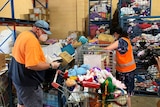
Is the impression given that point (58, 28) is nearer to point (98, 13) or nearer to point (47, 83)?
point (98, 13)

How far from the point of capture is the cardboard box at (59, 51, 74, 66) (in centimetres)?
308

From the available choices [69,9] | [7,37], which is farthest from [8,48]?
[69,9]

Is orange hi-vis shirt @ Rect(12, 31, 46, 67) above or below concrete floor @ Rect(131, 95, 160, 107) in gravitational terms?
above

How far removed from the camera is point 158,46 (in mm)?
3727

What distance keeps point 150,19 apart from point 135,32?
435 millimetres

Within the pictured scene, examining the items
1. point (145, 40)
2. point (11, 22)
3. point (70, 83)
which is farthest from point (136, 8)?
point (70, 83)

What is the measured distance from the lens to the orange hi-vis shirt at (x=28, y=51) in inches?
77.4

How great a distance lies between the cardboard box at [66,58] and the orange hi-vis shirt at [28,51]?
0.99 metres

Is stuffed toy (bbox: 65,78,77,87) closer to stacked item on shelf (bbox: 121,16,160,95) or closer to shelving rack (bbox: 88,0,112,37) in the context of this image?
stacked item on shelf (bbox: 121,16,160,95)

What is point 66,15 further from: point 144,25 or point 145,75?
point 145,75

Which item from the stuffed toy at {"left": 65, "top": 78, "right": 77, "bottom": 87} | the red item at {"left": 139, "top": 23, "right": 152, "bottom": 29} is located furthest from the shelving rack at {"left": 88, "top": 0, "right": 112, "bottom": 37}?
the stuffed toy at {"left": 65, "top": 78, "right": 77, "bottom": 87}

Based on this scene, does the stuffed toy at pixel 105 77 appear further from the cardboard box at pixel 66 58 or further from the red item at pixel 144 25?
the red item at pixel 144 25

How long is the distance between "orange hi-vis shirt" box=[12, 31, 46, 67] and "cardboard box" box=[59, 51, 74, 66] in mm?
992

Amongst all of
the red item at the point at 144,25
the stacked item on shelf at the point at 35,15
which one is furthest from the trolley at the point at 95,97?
the stacked item on shelf at the point at 35,15
